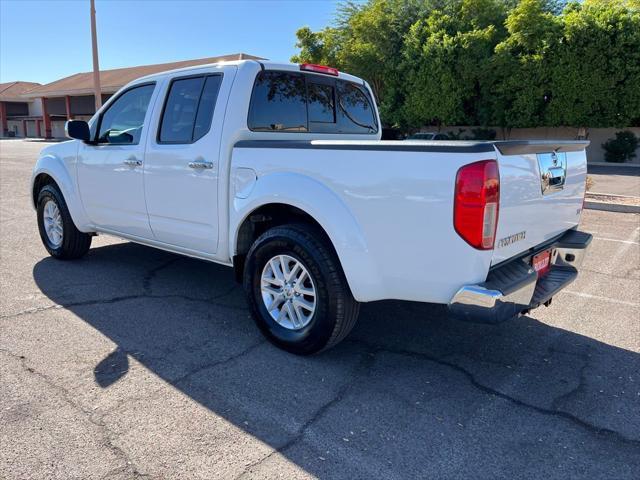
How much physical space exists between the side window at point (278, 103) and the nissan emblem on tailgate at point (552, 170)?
1967mm

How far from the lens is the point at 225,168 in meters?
3.91

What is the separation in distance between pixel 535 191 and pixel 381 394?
5.18ft

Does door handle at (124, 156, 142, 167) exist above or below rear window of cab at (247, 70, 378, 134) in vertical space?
below

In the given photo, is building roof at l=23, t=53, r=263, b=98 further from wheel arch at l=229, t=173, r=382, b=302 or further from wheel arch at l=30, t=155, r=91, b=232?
wheel arch at l=229, t=173, r=382, b=302

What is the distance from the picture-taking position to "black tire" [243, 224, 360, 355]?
335cm

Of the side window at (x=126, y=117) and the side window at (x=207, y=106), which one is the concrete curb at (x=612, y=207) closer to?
the side window at (x=207, y=106)

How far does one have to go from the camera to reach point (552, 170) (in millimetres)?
3395

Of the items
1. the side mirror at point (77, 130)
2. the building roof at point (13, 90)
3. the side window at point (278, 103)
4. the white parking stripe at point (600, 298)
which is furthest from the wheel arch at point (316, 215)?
the building roof at point (13, 90)

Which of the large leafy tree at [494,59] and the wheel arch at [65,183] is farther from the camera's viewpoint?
the large leafy tree at [494,59]

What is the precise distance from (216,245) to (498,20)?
2576cm

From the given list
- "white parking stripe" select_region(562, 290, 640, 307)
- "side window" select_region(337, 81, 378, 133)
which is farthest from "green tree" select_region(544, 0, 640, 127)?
"side window" select_region(337, 81, 378, 133)

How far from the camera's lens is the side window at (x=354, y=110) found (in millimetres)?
4809

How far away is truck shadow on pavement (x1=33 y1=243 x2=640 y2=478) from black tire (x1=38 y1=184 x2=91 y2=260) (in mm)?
1240

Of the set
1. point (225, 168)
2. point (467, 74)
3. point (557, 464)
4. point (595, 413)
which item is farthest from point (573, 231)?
point (467, 74)
